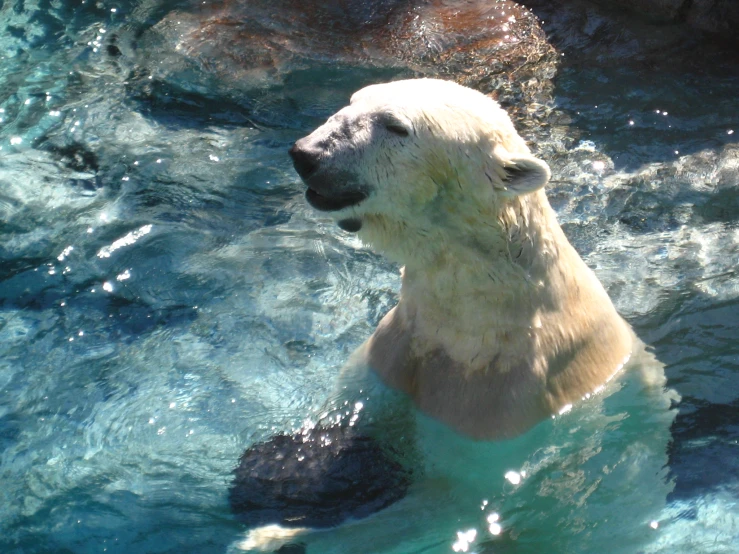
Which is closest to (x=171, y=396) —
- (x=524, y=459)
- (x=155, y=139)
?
(x=524, y=459)

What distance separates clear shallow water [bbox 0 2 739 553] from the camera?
4.14 m

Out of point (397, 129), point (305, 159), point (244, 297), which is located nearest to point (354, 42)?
point (244, 297)

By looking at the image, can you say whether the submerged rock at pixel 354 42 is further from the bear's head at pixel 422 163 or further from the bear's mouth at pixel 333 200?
the bear's mouth at pixel 333 200

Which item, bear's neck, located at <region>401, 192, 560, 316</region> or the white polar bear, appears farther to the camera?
bear's neck, located at <region>401, 192, 560, 316</region>

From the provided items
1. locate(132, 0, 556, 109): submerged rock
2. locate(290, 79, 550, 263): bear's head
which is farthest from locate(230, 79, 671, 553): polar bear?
locate(132, 0, 556, 109): submerged rock

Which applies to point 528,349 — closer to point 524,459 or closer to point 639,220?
point 524,459

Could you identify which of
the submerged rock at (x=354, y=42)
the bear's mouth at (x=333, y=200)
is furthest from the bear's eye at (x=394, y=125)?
the submerged rock at (x=354, y=42)

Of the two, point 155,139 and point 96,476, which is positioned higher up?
point 155,139

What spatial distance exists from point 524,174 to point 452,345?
88 cm

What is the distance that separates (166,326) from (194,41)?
12.6 feet

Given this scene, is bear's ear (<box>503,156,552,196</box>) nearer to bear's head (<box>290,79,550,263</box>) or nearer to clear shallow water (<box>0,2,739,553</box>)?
bear's head (<box>290,79,550,263</box>)

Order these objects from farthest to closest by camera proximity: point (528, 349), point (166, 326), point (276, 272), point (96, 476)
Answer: point (276, 272) < point (166, 326) < point (96, 476) < point (528, 349)

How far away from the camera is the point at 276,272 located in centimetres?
598

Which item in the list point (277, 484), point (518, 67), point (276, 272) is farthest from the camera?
point (518, 67)
